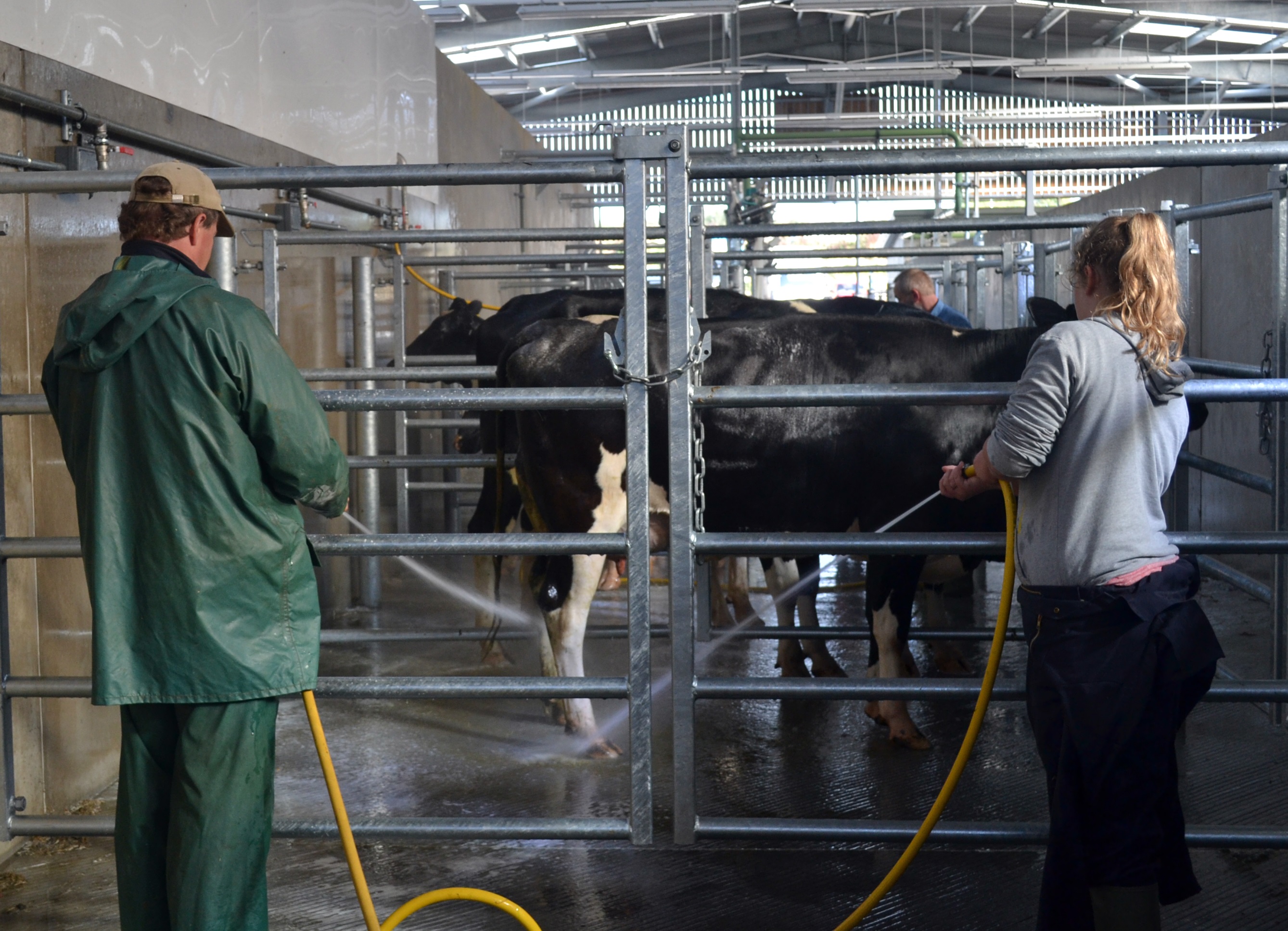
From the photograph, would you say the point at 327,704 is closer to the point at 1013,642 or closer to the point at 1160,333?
the point at 1013,642

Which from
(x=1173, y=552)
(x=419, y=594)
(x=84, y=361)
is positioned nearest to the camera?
(x=84, y=361)

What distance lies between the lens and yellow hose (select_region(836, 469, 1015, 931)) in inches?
97.7

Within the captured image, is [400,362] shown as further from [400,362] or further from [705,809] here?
[705,809]

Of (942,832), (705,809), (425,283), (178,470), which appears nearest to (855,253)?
(425,283)

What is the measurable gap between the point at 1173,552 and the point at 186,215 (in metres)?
1.93

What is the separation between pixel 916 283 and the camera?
7.20m

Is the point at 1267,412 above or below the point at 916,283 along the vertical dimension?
below

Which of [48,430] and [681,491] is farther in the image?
[48,430]

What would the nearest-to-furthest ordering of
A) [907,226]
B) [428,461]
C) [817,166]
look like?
[817,166]
[907,226]
[428,461]

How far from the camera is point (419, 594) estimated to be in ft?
Result: 22.9

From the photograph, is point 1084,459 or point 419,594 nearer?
point 1084,459

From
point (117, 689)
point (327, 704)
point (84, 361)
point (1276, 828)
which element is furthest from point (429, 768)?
point (1276, 828)

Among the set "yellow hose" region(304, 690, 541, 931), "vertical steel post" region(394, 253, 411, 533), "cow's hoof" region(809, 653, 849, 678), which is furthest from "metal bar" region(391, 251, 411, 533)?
"yellow hose" region(304, 690, 541, 931)

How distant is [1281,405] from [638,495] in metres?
2.47
